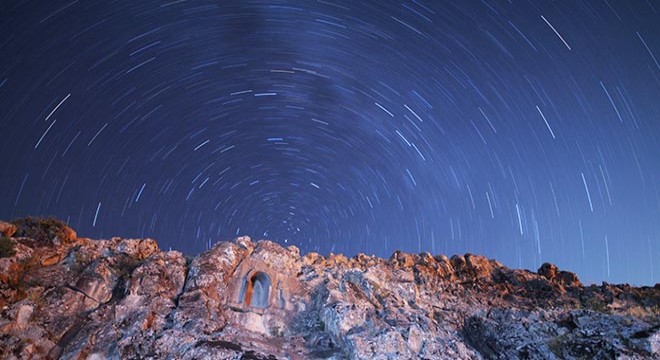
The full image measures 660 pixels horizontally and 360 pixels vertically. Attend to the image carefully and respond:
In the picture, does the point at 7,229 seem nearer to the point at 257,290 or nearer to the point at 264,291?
the point at 257,290

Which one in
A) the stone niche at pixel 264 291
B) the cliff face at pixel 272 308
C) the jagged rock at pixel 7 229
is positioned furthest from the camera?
the jagged rock at pixel 7 229

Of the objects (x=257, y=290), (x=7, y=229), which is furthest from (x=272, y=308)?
(x=7, y=229)

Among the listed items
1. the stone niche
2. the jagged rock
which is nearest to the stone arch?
the stone niche

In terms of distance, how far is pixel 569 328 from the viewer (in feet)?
74.3

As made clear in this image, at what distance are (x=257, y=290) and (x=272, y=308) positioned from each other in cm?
174

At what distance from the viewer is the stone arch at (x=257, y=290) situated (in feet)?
75.3

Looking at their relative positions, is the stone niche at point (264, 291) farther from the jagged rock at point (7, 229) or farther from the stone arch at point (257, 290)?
the jagged rock at point (7, 229)

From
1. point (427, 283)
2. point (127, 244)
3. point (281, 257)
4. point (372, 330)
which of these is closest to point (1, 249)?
point (127, 244)

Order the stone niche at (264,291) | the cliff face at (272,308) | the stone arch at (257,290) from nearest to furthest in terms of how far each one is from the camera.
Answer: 1. the cliff face at (272,308)
2. the stone niche at (264,291)
3. the stone arch at (257,290)

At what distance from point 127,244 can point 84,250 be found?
8.33 ft

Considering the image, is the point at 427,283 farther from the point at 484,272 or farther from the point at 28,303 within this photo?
the point at 28,303

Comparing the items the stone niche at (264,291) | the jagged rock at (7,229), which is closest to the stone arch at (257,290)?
the stone niche at (264,291)

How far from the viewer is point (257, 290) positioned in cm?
2370

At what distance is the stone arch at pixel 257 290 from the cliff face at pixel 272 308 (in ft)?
0.24
